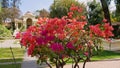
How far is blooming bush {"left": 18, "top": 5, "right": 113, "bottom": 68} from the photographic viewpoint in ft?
27.7

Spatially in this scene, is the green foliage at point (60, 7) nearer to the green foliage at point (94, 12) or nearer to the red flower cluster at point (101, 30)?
the green foliage at point (94, 12)

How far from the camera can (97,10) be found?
52875 mm

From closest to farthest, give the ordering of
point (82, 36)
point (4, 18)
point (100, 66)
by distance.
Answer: point (82, 36) → point (100, 66) → point (4, 18)

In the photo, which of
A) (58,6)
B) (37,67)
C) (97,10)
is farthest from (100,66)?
(58,6)

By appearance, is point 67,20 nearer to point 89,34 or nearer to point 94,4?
point 89,34

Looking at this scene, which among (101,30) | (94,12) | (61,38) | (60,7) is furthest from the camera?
(60,7)

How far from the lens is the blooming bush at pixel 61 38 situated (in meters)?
8.45

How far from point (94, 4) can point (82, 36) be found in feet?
149

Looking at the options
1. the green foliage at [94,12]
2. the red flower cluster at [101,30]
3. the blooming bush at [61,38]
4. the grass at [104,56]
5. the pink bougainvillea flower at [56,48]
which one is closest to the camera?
the pink bougainvillea flower at [56,48]

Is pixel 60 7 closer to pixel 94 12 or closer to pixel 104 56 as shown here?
pixel 94 12

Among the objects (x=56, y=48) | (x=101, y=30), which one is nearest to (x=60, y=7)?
(x=101, y=30)

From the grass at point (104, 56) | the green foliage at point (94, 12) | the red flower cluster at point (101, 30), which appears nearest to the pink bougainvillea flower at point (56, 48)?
the red flower cluster at point (101, 30)

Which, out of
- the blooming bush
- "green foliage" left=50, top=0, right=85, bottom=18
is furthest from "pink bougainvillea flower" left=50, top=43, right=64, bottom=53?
"green foliage" left=50, top=0, right=85, bottom=18

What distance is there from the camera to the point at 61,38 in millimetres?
8562
